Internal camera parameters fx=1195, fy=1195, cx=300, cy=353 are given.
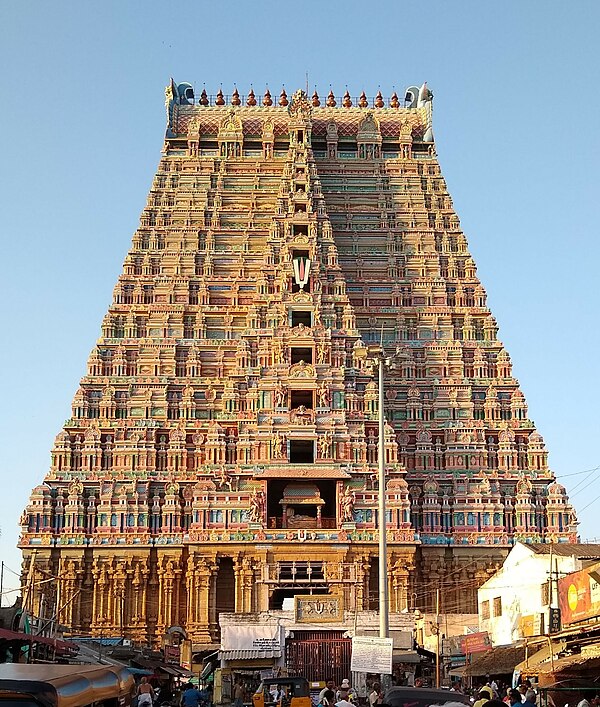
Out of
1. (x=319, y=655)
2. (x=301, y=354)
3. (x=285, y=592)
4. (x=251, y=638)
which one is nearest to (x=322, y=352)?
(x=301, y=354)

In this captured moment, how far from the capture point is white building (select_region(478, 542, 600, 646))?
4859 cm

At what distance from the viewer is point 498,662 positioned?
136ft

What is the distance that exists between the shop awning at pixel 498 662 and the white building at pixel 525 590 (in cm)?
286

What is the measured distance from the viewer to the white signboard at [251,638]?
57.1 metres

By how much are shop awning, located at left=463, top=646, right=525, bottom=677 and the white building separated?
2.86m

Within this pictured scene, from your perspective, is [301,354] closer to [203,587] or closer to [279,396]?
[279,396]

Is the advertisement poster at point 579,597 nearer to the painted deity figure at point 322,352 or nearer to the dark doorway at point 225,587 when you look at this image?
the dark doorway at point 225,587

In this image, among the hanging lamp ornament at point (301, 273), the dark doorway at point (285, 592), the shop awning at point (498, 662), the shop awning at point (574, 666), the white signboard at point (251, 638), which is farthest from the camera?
the hanging lamp ornament at point (301, 273)

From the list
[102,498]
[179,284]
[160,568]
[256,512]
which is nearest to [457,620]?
[256,512]

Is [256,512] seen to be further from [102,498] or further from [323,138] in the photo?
[323,138]

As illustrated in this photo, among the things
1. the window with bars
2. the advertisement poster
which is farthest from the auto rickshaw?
the window with bars

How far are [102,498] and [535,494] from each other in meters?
26.3

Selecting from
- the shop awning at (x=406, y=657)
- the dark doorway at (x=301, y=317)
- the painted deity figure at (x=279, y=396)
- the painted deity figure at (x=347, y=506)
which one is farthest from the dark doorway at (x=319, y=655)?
the dark doorway at (x=301, y=317)

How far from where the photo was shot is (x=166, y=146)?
300 ft
